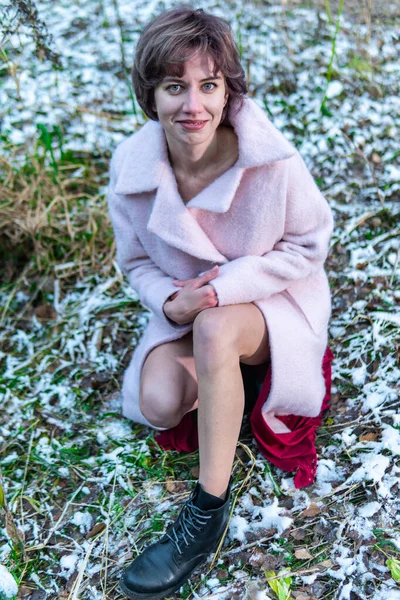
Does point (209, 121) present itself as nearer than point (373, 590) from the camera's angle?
No

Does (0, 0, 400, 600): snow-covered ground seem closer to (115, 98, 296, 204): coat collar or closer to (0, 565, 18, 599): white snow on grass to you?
(0, 565, 18, 599): white snow on grass

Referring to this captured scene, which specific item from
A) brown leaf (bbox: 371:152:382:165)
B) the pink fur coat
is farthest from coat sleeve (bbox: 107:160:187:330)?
brown leaf (bbox: 371:152:382:165)

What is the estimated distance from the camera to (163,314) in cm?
190

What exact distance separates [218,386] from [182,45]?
0.88 metres

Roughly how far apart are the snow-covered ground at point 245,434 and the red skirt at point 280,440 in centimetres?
4

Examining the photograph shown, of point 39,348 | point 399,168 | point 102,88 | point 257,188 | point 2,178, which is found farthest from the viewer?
point 102,88

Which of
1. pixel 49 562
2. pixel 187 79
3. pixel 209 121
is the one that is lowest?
pixel 49 562

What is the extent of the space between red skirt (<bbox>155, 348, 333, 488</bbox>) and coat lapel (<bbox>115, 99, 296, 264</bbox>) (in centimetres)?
47

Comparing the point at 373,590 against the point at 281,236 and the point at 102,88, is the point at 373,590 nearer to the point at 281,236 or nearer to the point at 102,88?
the point at 281,236

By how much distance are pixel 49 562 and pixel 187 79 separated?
1.39 meters

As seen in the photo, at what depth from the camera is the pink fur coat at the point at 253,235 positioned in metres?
1.79

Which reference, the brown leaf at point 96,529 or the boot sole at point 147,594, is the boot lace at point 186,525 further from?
the brown leaf at point 96,529

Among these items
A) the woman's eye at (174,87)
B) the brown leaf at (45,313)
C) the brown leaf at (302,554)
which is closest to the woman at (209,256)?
the woman's eye at (174,87)

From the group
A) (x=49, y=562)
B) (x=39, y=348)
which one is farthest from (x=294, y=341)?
(x=39, y=348)
